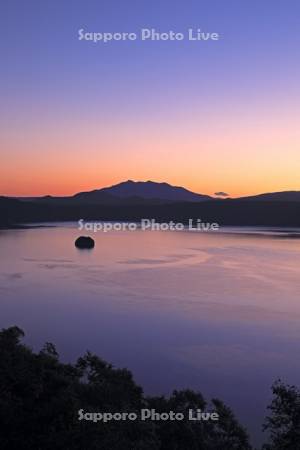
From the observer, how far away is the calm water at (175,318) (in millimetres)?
29172

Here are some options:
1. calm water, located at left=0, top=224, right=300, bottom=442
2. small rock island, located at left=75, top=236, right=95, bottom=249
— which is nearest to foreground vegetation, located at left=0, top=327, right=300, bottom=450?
calm water, located at left=0, top=224, right=300, bottom=442

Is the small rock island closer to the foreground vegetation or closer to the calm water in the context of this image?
the calm water

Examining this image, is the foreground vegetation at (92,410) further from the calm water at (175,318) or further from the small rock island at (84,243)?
the small rock island at (84,243)

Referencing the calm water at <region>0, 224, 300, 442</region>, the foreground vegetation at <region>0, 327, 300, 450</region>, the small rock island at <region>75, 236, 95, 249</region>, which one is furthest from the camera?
the small rock island at <region>75, 236, 95, 249</region>

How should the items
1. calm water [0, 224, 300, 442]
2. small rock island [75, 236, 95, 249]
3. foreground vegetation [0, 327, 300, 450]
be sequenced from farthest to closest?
1. small rock island [75, 236, 95, 249]
2. calm water [0, 224, 300, 442]
3. foreground vegetation [0, 327, 300, 450]

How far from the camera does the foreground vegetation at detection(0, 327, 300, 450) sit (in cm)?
1341

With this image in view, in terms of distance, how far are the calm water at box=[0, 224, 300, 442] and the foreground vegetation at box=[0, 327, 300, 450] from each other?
257 inches

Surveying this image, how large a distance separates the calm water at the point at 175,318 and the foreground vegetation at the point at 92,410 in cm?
653

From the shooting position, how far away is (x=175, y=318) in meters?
44.2

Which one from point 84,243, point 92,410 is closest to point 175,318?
point 92,410

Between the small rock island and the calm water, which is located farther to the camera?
the small rock island

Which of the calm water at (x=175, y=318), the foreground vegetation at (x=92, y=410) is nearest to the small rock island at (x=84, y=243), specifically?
the calm water at (x=175, y=318)

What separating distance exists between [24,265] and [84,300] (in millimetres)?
34439

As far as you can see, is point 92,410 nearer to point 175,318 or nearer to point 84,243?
point 175,318
